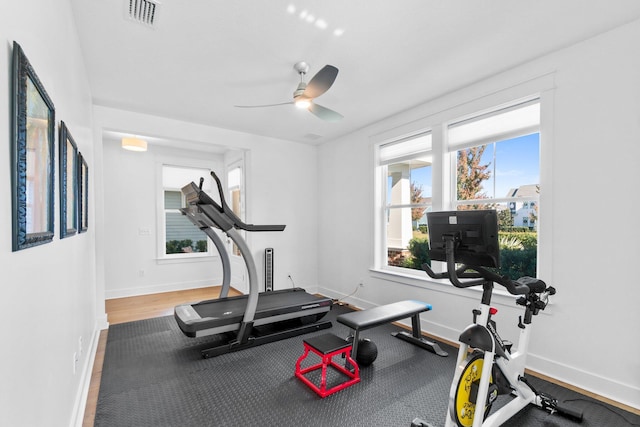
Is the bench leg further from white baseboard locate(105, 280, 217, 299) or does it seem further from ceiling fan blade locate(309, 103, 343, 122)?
white baseboard locate(105, 280, 217, 299)

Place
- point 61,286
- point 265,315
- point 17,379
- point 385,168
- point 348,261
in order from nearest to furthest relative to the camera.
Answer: point 17,379, point 61,286, point 265,315, point 385,168, point 348,261

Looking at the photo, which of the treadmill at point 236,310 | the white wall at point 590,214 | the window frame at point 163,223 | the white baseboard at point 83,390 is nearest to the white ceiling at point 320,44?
the white wall at point 590,214

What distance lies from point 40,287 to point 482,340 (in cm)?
209

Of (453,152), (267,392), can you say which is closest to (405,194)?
(453,152)

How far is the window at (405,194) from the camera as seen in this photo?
12.2ft

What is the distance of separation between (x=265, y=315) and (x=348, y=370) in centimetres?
114

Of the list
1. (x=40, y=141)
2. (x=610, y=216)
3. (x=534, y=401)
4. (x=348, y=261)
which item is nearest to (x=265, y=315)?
(x=348, y=261)

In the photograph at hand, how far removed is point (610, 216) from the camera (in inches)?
87.9

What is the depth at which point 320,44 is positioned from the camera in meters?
2.36

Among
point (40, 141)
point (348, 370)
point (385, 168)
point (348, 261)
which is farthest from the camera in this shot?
point (348, 261)

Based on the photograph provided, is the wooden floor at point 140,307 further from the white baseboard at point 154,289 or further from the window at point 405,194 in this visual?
the window at point 405,194

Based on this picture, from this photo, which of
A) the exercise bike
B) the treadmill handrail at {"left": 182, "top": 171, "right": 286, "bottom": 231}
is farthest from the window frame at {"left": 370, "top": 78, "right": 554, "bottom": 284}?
the treadmill handrail at {"left": 182, "top": 171, "right": 286, "bottom": 231}

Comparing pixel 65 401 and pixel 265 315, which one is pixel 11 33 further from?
pixel 265 315

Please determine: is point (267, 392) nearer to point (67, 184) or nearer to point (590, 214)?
point (67, 184)
